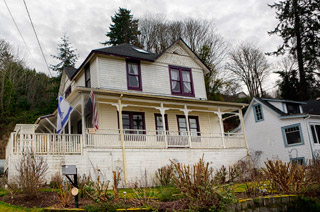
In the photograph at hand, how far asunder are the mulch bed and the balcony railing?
8.96 ft

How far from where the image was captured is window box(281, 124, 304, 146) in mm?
22609

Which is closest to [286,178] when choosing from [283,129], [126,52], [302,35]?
[126,52]

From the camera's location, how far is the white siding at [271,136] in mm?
22422

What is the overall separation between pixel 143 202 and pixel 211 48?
3346cm

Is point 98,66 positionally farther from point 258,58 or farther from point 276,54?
point 258,58

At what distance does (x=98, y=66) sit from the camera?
1844cm

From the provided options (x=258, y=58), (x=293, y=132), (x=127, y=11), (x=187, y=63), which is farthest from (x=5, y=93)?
(x=258, y=58)

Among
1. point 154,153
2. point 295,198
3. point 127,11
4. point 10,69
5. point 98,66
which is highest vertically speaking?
point 127,11

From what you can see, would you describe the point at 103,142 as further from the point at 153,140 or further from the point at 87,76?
the point at 87,76

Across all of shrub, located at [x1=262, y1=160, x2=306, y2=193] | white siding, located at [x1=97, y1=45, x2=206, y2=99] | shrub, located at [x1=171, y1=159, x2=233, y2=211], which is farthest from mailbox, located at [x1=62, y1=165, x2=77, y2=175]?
white siding, located at [x1=97, y1=45, x2=206, y2=99]

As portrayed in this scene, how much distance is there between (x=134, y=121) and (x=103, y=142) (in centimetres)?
349

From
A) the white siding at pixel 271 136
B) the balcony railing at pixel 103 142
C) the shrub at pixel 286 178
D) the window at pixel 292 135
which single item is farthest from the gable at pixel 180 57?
the shrub at pixel 286 178

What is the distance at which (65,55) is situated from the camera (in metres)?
39.8

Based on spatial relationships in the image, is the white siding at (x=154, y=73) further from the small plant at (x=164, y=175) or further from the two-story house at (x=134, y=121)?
the small plant at (x=164, y=175)
